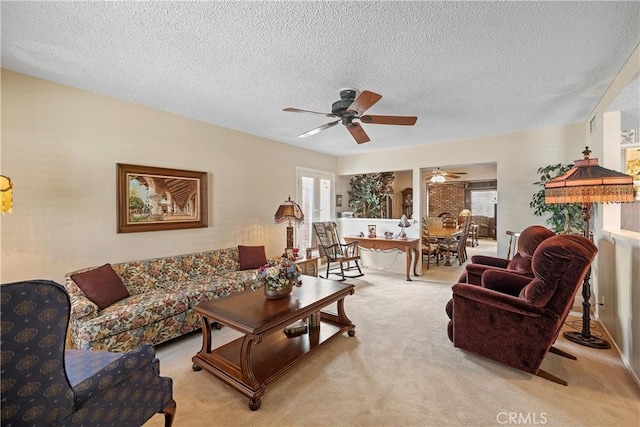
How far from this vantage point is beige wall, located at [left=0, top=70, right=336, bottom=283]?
2.50m

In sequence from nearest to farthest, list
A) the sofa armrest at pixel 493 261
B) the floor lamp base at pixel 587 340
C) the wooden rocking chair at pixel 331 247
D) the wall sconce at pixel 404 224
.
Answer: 1. the floor lamp base at pixel 587 340
2. the sofa armrest at pixel 493 261
3. the wooden rocking chair at pixel 331 247
4. the wall sconce at pixel 404 224

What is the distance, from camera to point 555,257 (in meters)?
2.00

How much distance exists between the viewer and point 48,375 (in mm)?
1028

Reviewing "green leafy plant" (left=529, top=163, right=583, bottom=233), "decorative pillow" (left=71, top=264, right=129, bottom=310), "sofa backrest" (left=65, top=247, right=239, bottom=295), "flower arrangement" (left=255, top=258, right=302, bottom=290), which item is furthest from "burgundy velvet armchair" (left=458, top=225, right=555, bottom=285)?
"decorative pillow" (left=71, top=264, right=129, bottom=310)

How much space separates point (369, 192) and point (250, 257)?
3.59 m

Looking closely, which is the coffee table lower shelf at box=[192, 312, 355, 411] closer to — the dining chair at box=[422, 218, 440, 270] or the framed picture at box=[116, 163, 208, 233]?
the framed picture at box=[116, 163, 208, 233]

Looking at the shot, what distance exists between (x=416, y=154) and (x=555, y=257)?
12.3 ft

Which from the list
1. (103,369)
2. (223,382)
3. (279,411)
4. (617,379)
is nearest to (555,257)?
(617,379)

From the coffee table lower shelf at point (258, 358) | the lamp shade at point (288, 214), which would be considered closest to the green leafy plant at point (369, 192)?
the lamp shade at point (288, 214)

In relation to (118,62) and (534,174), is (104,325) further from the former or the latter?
(534,174)

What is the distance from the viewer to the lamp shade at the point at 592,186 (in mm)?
2268

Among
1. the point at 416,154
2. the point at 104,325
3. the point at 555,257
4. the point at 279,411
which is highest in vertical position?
the point at 416,154

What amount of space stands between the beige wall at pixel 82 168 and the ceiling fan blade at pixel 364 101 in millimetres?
2409

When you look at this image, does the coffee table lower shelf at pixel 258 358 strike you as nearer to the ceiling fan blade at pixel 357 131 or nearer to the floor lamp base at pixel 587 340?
the ceiling fan blade at pixel 357 131
